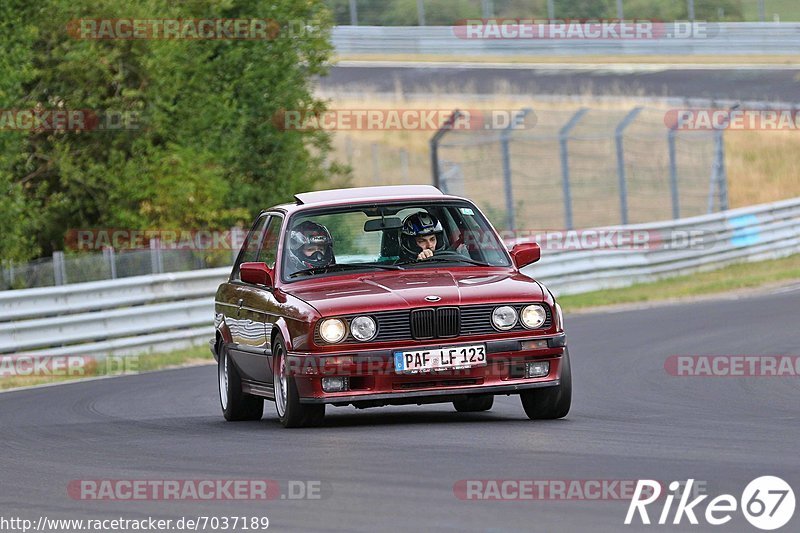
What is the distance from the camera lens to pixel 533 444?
8844 mm

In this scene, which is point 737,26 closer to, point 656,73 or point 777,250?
point 656,73

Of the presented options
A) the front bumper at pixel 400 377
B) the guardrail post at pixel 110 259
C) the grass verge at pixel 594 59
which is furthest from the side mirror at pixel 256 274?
the grass verge at pixel 594 59

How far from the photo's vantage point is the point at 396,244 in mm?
11273

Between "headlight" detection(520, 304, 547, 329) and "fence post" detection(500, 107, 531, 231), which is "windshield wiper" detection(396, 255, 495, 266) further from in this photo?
"fence post" detection(500, 107, 531, 231)

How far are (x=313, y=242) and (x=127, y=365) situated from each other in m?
8.52

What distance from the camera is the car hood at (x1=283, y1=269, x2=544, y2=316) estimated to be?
10039mm

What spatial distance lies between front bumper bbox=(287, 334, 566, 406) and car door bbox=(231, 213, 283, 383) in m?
0.76

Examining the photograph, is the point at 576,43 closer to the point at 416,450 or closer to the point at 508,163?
the point at 508,163

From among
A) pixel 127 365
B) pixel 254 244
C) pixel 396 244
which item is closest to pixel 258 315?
pixel 396 244

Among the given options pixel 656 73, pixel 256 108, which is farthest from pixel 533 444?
pixel 656 73

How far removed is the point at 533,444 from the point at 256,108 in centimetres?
2110

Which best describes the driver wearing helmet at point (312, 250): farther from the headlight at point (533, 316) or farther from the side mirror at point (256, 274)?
the headlight at point (533, 316)

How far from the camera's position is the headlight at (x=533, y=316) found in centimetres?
1021

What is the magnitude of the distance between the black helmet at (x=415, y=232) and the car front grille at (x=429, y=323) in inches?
49.5
